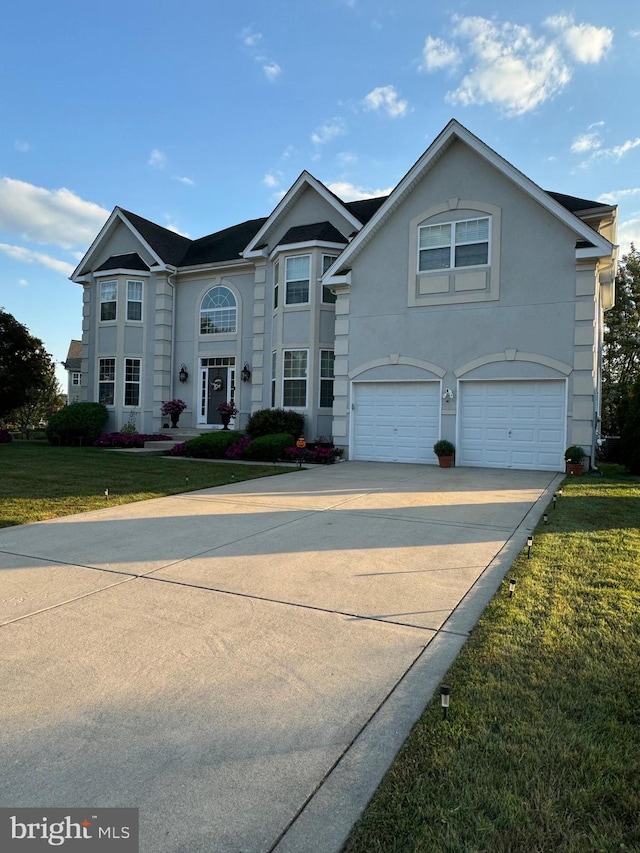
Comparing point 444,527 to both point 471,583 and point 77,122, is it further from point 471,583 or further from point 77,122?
point 77,122

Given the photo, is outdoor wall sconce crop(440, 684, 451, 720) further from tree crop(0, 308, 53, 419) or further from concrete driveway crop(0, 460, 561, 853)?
tree crop(0, 308, 53, 419)

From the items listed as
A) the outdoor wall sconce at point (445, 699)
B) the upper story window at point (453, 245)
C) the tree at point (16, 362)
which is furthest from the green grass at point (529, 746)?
the tree at point (16, 362)

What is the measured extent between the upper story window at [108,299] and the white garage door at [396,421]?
12279mm

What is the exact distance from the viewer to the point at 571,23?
1141cm

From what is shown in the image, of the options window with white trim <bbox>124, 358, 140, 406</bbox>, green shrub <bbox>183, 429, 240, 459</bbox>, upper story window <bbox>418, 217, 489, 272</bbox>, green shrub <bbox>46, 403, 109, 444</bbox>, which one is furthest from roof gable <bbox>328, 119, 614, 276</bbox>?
green shrub <bbox>46, 403, 109, 444</bbox>

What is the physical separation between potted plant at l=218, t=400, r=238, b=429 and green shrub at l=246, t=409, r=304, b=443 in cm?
238

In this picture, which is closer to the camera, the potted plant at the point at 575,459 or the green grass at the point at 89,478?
the green grass at the point at 89,478

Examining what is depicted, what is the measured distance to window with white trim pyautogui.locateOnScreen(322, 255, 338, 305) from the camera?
18.4 m

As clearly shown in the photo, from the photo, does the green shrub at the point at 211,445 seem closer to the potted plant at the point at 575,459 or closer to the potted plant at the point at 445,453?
the potted plant at the point at 445,453

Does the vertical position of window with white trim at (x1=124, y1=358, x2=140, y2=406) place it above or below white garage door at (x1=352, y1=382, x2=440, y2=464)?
above

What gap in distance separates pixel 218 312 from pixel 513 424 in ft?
42.2

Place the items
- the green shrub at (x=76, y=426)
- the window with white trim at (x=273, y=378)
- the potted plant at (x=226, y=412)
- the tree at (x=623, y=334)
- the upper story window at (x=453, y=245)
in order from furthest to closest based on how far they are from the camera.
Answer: the tree at (x=623, y=334)
the green shrub at (x=76, y=426)
the potted plant at (x=226, y=412)
the window with white trim at (x=273, y=378)
the upper story window at (x=453, y=245)

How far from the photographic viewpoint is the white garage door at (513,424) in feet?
46.1

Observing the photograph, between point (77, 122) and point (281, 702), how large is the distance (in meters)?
18.7
